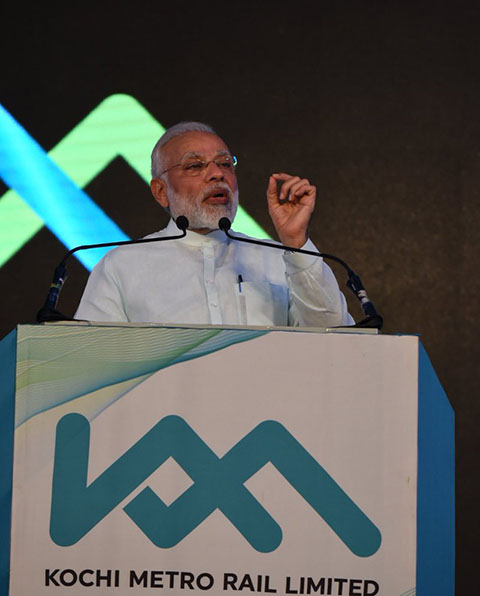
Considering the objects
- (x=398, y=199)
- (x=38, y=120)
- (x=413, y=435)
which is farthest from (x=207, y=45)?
→ (x=413, y=435)

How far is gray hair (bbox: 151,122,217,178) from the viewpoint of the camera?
2254 millimetres

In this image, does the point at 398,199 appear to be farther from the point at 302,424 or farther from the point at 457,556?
the point at 302,424

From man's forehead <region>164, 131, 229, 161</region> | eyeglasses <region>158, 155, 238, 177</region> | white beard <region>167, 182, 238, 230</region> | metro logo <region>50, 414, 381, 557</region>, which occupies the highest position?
man's forehead <region>164, 131, 229, 161</region>

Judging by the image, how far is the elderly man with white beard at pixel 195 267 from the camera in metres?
2.13

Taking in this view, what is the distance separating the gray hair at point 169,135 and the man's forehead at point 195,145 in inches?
0.6

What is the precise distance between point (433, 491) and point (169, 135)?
1319 millimetres

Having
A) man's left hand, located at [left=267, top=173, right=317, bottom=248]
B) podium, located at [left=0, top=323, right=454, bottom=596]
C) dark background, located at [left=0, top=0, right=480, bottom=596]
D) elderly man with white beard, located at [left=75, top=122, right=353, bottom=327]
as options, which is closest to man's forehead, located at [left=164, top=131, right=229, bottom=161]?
elderly man with white beard, located at [left=75, top=122, right=353, bottom=327]

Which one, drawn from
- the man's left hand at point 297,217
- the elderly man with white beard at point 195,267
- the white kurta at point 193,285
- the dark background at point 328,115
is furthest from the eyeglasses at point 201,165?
the dark background at point 328,115

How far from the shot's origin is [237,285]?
7.16 feet

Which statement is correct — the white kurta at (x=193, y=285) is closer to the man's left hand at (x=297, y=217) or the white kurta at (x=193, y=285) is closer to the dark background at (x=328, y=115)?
the man's left hand at (x=297, y=217)

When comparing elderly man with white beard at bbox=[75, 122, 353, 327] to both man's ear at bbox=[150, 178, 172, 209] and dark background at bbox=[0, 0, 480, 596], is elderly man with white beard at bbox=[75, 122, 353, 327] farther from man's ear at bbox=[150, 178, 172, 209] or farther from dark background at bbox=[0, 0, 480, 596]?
dark background at bbox=[0, 0, 480, 596]

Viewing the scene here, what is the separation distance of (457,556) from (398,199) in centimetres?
123

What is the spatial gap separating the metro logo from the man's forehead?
1.12 metres

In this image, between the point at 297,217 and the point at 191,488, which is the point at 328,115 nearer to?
the point at 297,217
